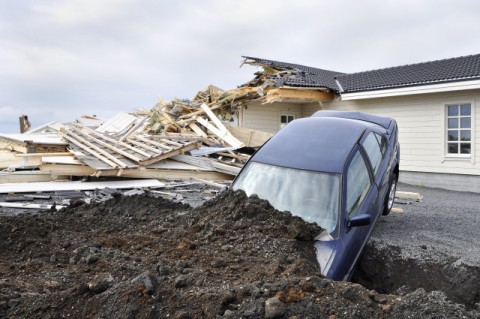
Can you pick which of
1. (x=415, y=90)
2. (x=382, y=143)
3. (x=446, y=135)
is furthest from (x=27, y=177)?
(x=446, y=135)

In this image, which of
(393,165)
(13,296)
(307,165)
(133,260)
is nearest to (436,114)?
(393,165)

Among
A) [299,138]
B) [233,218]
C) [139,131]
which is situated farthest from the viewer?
[139,131]

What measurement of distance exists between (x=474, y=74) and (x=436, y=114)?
2.05 m

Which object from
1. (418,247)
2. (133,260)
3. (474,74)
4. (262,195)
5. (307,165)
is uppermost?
(474,74)

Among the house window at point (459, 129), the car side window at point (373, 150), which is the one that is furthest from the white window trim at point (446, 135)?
the car side window at point (373, 150)

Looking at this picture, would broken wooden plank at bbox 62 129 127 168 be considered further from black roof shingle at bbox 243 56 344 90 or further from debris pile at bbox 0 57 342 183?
black roof shingle at bbox 243 56 344 90

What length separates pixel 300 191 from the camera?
583 cm

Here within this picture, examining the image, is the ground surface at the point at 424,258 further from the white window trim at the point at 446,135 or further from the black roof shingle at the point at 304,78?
the black roof shingle at the point at 304,78

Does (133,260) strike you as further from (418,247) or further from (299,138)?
(418,247)

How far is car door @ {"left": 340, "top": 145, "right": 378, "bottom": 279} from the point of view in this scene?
5.27 metres

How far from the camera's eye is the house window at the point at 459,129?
15.3 metres

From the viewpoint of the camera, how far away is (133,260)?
496 centimetres

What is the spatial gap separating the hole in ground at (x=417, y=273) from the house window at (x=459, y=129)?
10.3 metres

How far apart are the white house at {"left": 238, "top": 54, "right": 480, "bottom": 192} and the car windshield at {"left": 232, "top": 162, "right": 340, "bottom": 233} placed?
10.9m
